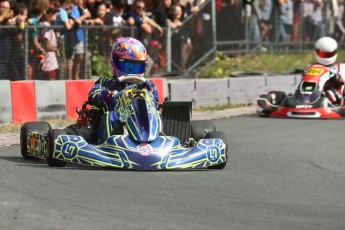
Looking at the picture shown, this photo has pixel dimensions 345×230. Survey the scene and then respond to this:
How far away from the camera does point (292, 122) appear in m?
16.7

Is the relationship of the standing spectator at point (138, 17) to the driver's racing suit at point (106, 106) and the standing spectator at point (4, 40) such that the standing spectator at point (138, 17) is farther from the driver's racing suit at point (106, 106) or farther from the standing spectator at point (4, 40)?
the driver's racing suit at point (106, 106)

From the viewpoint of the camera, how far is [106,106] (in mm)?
10477

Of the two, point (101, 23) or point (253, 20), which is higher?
point (253, 20)

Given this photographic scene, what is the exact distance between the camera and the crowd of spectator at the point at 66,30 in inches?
628

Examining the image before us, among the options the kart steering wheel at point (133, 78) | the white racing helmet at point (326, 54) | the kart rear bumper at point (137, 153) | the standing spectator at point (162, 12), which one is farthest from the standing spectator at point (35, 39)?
the kart rear bumper at point (137, 153)

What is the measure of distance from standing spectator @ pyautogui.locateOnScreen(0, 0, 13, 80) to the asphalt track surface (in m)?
3.94

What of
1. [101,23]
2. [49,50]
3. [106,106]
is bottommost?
[106,106]

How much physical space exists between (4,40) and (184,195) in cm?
811

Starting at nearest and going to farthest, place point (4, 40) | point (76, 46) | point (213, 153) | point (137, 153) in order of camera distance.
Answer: point (137, 153), point (213, 153), point (4, 40), point (76, 46)

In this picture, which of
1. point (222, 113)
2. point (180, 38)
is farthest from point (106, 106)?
point (180, 38)

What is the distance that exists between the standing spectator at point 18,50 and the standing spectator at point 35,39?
19cm

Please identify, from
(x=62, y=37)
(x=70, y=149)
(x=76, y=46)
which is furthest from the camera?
(x=76, y=46)

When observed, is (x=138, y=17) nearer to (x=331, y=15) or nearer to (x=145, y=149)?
(x=331, y=15)

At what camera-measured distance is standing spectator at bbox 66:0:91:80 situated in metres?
17.0
